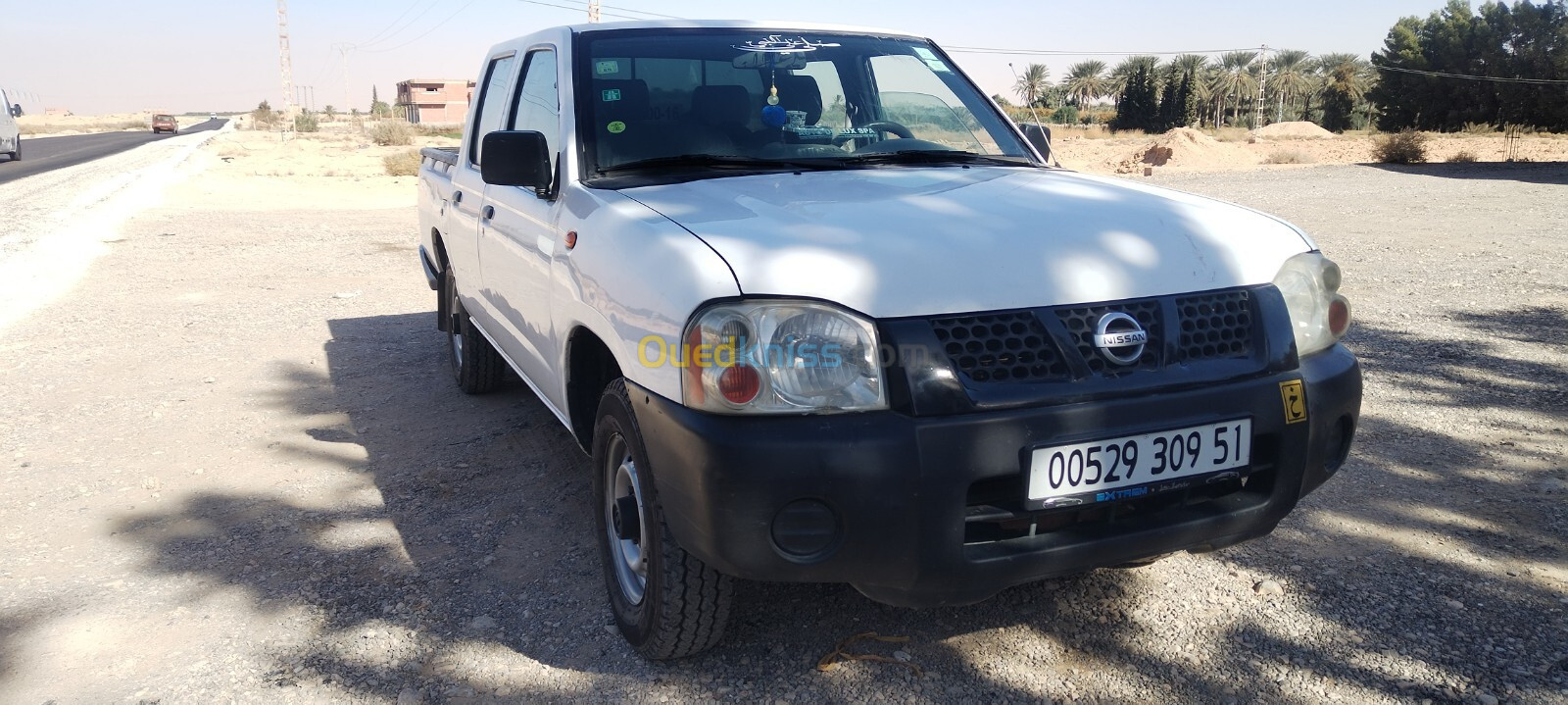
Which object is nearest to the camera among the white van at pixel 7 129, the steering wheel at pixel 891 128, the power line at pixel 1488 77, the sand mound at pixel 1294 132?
the steering wheel at pixel 891 128

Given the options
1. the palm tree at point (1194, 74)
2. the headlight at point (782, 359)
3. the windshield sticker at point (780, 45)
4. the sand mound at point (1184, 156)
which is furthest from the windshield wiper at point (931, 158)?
the palm tree at point (1194, 74)

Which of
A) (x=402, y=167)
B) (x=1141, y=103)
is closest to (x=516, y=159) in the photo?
(x=402, y=167)

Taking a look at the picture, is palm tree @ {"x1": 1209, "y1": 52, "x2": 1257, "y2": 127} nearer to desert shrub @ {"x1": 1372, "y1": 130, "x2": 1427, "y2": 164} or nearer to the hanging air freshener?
desert shrub @ {"x1": 1372, "y1": 130, "x2": 1427, "y2": 164}

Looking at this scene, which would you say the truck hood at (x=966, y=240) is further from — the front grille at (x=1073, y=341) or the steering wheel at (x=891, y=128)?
the steering wheel at (x=891, y=128)

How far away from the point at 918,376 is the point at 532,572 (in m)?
1.73

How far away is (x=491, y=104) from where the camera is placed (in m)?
4.72

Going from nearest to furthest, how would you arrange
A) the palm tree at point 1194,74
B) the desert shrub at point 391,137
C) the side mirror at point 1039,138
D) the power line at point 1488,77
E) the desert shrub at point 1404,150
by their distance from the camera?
the side mirror at point 1039,138, the desert shrub at point 1404,150, the power line at point 1488,77, the desert shrub at point 391,137, the palm tree at point 1194,74

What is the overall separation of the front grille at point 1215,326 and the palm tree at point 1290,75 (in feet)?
246

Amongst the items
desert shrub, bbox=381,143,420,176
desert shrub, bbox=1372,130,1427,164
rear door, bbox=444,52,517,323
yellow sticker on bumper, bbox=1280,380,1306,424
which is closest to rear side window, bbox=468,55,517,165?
rear door, bbox=444,52,517,323

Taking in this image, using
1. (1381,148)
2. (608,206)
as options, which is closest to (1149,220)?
(608,206)

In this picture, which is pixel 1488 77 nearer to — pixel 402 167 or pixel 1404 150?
pixel 1404 150

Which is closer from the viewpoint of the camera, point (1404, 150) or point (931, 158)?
point (931, 158)

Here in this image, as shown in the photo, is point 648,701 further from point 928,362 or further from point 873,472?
point 928,362

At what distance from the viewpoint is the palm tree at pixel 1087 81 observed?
8231 centimetres
